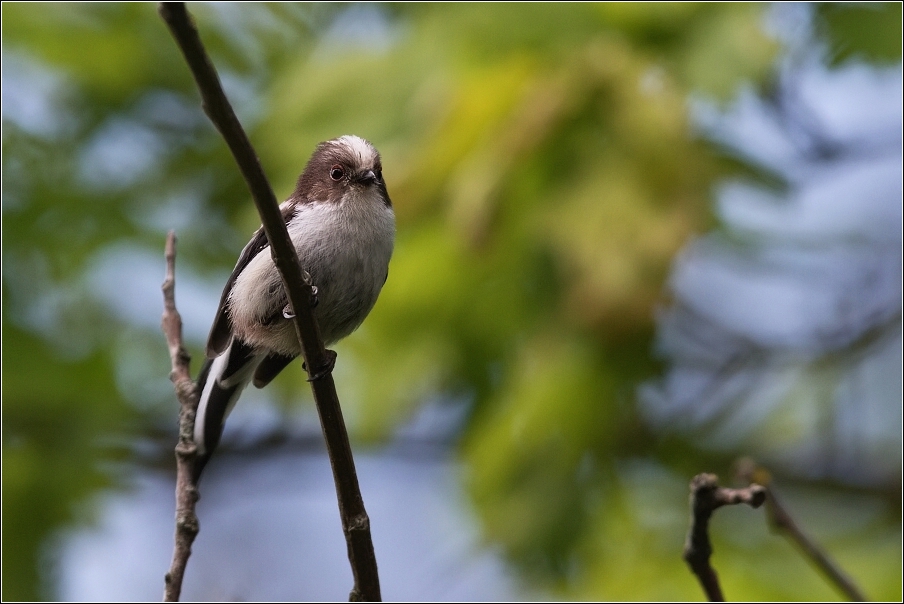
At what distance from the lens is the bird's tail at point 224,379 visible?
13.2ft

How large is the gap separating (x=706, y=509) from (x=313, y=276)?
69.5 inches

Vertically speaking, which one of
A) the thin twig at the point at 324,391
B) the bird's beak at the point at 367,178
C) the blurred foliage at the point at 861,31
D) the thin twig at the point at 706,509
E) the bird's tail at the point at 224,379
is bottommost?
the thin twig at the point at 706,509

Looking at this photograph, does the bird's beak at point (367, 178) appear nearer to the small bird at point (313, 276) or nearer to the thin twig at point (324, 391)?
the small bird at point (313, 276)

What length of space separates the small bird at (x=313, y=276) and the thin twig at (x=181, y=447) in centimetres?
35

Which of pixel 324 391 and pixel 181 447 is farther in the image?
pixel 181 447

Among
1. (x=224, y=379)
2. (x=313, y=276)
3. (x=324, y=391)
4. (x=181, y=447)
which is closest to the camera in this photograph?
(x=324, y=391)

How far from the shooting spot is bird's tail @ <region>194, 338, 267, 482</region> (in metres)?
4.02

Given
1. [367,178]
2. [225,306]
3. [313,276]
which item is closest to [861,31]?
[367,178]

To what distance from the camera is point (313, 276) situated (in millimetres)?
3664

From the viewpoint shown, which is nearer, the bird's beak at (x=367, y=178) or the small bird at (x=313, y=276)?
the small bird at (x=313, y=276)

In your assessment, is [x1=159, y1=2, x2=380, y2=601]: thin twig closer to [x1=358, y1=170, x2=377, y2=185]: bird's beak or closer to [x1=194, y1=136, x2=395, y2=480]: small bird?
[x1=194, y1=136, x2=395, y2=480]: small bird

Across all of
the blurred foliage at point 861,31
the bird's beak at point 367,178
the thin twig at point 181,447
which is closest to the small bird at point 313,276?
the bird's beak at point 367,178

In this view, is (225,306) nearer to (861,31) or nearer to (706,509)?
(706,509)

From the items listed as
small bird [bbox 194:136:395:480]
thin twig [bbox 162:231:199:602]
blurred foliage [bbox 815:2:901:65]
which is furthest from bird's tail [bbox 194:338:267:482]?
blurred foliage [bbox 815:2:901:65]
